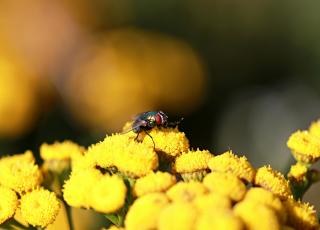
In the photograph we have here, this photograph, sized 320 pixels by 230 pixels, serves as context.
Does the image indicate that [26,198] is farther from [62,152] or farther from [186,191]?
[186,191]

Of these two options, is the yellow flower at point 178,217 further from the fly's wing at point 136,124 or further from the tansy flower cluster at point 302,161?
the tansy flower cluster at point 302,161

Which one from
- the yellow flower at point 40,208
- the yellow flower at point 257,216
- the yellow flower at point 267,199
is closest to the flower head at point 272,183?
the yellow flower at point 267,199

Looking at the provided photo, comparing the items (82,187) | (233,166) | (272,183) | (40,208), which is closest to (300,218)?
(272,183)

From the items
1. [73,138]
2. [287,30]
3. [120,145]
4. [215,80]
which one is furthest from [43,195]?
[287,30]

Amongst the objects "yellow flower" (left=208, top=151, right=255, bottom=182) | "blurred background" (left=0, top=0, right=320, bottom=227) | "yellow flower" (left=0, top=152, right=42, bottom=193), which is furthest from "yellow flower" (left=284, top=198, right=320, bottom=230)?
"blurred background" (left=0, top=0, right=320, bottom=227)

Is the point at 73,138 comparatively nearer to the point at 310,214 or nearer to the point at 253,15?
the point at 253,15
